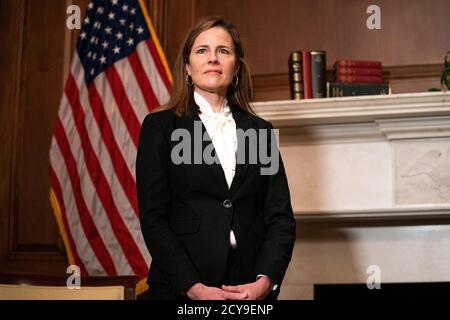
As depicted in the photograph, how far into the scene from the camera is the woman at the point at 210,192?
1.96 m

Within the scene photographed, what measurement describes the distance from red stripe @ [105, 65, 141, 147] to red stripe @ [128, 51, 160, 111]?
3.9 inches

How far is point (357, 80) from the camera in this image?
3.29 metres

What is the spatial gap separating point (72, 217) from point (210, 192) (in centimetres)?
179

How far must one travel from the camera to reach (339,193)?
3287mm

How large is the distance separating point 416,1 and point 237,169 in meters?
2.03

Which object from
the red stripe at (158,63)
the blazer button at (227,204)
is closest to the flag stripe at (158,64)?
the red stripe at (158,63)

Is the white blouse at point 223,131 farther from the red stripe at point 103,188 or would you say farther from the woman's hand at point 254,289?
the red stripe at point 103,188

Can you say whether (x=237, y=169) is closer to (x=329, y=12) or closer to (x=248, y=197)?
(x=248, y=197)

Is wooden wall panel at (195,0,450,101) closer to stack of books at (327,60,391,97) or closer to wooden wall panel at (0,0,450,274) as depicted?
wooden wall panel at (0,0,450,274)

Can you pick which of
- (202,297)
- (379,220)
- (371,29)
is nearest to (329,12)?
(371,29)

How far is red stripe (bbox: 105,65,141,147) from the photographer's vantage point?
12.1 ft

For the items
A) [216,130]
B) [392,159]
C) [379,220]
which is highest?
[216,130]

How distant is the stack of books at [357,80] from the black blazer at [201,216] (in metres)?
1.24
